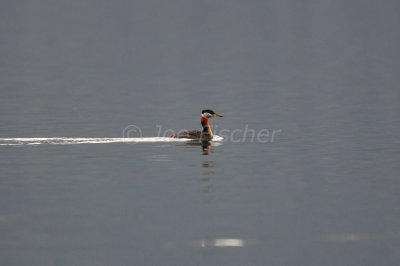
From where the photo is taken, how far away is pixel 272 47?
553 ft

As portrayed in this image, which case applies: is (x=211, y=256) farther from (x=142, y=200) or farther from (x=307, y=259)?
(x=142, y=200)

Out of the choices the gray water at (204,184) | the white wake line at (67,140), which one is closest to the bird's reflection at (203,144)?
the gray water at (204,184)

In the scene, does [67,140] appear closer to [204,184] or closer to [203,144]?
[203,144]

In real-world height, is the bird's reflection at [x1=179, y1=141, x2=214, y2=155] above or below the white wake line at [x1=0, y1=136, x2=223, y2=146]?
below

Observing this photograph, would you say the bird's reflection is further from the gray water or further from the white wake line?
the white wake line

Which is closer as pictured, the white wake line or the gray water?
the gray water

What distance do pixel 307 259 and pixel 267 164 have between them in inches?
453

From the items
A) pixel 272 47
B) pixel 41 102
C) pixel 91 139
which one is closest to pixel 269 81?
pixel 41 102

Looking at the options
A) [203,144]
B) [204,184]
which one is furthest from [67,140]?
[204,184]

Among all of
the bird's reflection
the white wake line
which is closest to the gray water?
the bird's reflection

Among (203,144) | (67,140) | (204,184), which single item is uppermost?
(67,140)

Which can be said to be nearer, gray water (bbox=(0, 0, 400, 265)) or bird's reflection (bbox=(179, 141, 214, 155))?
gray water (bbox=(0, 0, 400, 265))

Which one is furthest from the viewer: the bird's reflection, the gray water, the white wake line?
the white wake line

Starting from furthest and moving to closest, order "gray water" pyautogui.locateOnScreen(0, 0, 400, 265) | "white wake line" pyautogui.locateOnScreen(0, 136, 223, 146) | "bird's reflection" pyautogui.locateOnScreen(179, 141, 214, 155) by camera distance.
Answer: "white wake line" pyautogui.locateOnScreen(0, 136, 223, 146) → "bird's reflection" pyautogui.locateOnScreen(179, 141, 214, 155) → "gray water" pyautogui.locateOnScreen(0, 0, 400, 265)
